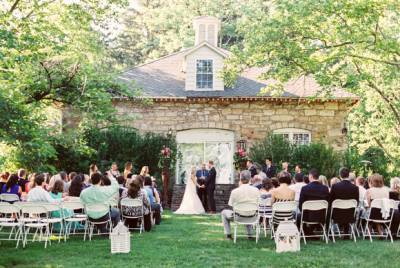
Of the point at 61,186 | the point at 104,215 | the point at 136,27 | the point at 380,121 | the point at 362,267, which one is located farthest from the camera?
the point at 136,27

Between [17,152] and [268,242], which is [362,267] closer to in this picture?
[268,242]

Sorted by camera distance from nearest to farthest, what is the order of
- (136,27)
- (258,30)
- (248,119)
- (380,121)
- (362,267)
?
(362,267)
(258,30)
(248,119)
(380,121)
(136,27)

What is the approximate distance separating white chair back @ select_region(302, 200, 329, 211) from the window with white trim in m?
10.7

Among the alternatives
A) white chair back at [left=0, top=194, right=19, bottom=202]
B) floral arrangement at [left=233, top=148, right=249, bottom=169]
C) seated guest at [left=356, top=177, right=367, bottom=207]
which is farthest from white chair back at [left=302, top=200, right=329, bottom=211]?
floral arrangement at [left=233, top=148, right=249, bottom=169]

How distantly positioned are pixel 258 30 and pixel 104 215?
22.0 feet

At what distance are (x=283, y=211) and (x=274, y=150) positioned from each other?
918cm

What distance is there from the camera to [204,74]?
21.4 meters

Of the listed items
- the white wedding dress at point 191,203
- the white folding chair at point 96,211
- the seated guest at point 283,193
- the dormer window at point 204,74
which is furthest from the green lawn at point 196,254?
the dormer window at point 204,74

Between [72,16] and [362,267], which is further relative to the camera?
[72,16]

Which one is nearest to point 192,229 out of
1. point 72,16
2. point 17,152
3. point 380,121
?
point 72,16

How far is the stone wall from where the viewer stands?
20.7m

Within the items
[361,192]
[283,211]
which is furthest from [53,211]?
[361,192]

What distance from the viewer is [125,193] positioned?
1189 cm

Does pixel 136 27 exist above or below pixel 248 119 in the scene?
above
